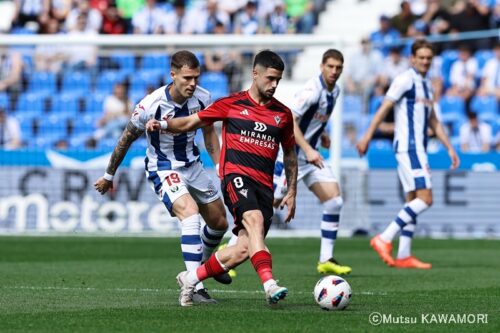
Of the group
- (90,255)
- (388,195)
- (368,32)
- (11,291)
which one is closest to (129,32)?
(368,32)

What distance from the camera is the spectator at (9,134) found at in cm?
2178

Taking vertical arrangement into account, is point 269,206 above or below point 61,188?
above

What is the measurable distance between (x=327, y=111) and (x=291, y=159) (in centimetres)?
373

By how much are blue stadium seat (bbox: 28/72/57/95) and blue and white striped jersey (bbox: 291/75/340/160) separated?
937 centimetres

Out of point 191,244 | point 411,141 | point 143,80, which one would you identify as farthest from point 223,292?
point 143,80

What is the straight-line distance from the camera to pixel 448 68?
24.5 meters

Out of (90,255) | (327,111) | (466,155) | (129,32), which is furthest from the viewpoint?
(129,32)

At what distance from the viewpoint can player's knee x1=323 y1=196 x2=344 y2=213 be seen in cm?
1361

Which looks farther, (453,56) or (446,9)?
(446,9)

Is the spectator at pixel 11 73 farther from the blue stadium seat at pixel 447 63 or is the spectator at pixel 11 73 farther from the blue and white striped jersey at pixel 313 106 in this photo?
the blue and white striped jersey at pixel 313 106

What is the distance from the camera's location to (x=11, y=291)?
10.7 metres

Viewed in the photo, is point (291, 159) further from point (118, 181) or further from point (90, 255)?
point (118, 181)

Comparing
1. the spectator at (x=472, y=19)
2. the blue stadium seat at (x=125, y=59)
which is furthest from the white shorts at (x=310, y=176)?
the spectator at (x=472, y=19)

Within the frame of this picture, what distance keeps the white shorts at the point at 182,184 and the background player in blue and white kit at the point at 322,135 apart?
2.70m
